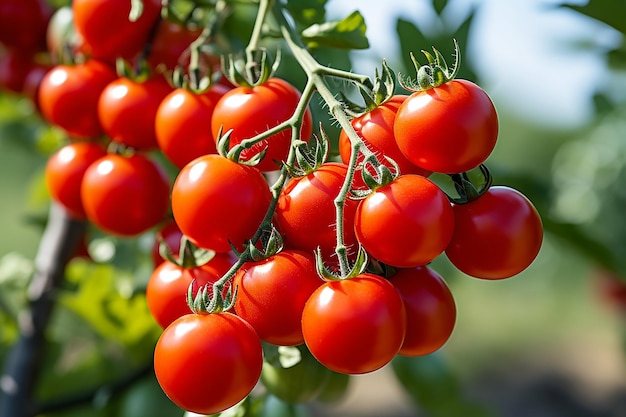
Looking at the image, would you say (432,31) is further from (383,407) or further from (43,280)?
(383,407)

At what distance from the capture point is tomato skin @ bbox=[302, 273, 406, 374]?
37cm

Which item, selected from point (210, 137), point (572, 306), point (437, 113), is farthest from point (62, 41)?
point (572, 306)

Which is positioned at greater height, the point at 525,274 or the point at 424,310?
the point at 424,310

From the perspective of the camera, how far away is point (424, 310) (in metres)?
0.43

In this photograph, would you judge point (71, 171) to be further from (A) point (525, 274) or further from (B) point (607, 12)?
(A) point (525, 274)

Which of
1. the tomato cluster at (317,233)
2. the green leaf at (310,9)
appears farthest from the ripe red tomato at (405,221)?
the green leaf at (310,9)

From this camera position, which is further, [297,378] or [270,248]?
[297,378]

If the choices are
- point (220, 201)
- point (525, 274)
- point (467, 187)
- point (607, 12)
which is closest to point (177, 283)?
point (220, 201)

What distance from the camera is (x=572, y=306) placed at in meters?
4.70

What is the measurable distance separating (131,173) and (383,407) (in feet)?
9.40

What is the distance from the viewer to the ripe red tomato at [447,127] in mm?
385

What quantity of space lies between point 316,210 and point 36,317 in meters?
0.49

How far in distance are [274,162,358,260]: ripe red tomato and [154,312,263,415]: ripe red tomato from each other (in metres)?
0.06

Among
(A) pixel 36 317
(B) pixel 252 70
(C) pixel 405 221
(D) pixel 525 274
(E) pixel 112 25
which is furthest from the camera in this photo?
(D) pixel 525 274
